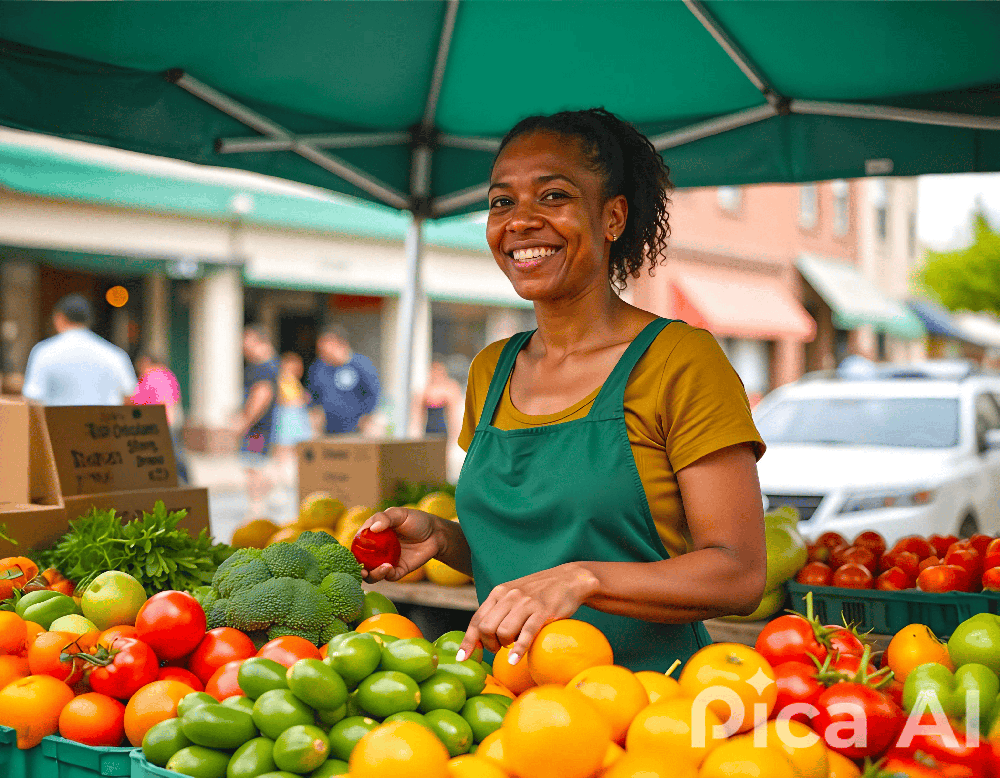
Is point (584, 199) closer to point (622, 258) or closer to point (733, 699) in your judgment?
point (622, 258)

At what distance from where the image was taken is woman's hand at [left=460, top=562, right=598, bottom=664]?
4.83 feet

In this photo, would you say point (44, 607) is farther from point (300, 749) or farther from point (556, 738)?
point (556, 738)

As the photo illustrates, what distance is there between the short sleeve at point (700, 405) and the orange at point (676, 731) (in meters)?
0.62

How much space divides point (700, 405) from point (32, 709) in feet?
4.65

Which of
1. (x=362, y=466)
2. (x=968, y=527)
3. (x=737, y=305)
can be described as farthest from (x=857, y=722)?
(x=737, y=305)

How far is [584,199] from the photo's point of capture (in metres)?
2.09

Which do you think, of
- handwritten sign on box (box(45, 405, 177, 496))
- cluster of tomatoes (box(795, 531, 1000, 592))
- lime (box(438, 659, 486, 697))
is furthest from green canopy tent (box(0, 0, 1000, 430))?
lime (box(438, 659, 486, 697))

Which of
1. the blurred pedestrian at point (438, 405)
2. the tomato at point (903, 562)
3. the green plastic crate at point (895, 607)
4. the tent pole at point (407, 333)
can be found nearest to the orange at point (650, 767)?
the green plastic crate at point (895, 607)

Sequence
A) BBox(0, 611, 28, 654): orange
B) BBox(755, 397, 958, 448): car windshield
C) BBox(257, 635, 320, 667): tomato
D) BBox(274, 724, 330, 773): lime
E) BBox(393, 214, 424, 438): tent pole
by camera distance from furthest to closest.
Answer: BBox(755, 397, 958, 448): car windshield
BBox(393, 214, 424, 438): tent pole
BBox(0, 611, 28, 654): orange
BBox(257, 635, 320, 667): tomato
BBox(274, 724, 330, 773): lime

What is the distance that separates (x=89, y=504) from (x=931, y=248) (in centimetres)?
2750

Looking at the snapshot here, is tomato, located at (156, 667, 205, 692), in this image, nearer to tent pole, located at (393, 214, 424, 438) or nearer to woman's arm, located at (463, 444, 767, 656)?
woman's arm, located at (463, 444, 767, 656)

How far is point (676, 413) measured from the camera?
187cm

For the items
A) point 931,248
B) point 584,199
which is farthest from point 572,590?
point 931,248

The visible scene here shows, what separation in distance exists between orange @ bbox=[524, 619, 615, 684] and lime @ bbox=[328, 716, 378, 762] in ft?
0.90
